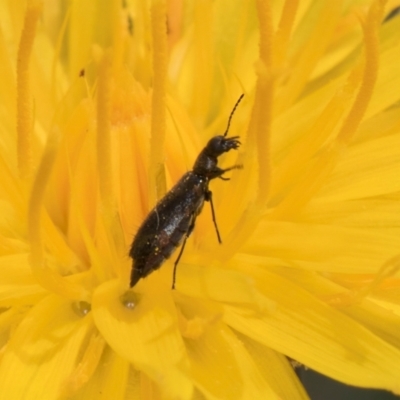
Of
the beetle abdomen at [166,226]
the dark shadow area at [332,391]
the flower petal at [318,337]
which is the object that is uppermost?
the beetle abdomen at [166,226]

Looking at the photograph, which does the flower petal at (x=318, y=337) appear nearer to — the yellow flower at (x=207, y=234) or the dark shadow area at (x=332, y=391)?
the yellow flower at (x=207, y=234)

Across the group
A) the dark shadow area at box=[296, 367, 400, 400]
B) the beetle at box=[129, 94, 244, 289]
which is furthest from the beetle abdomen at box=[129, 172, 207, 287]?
the dark shadow area at box=[296, 367, 400, 400]

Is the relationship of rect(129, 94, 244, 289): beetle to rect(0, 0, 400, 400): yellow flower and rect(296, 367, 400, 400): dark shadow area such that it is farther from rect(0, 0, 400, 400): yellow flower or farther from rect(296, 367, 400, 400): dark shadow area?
rect(296, 367, 400, 400): dark shadow area

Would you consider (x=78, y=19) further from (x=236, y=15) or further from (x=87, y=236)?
(x=87, y=236)

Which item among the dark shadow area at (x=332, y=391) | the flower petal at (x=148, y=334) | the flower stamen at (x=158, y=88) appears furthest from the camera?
the dark shadow area at (x=332, y=391)

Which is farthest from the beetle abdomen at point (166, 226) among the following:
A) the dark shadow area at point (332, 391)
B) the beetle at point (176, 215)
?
the dark shadow area at point (332, 391)

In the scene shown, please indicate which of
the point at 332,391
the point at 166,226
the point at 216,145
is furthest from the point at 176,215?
the point at 332,391

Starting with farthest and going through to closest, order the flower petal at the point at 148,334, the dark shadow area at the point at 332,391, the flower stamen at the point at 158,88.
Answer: the dark shadow area at the point at 332,391
the flower stamen at the point at 158,88
the flower petal at the point at 148,334
